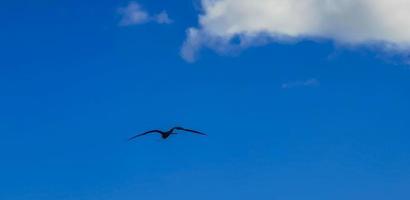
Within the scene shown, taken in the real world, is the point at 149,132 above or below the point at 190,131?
above

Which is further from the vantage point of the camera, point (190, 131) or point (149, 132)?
point (149, 132)

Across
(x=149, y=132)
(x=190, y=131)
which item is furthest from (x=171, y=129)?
(x=190, y=131)

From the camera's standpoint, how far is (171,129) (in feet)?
433

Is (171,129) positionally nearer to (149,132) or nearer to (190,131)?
(149,132)

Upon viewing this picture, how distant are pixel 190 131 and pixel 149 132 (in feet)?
72.4

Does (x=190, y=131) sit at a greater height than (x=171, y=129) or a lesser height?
lesser

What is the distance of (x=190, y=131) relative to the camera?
11250 cm

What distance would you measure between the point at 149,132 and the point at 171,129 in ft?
15.1

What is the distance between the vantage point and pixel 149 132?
13275 cm

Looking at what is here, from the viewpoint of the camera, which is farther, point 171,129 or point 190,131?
point 171,129

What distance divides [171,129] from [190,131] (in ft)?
65.1
